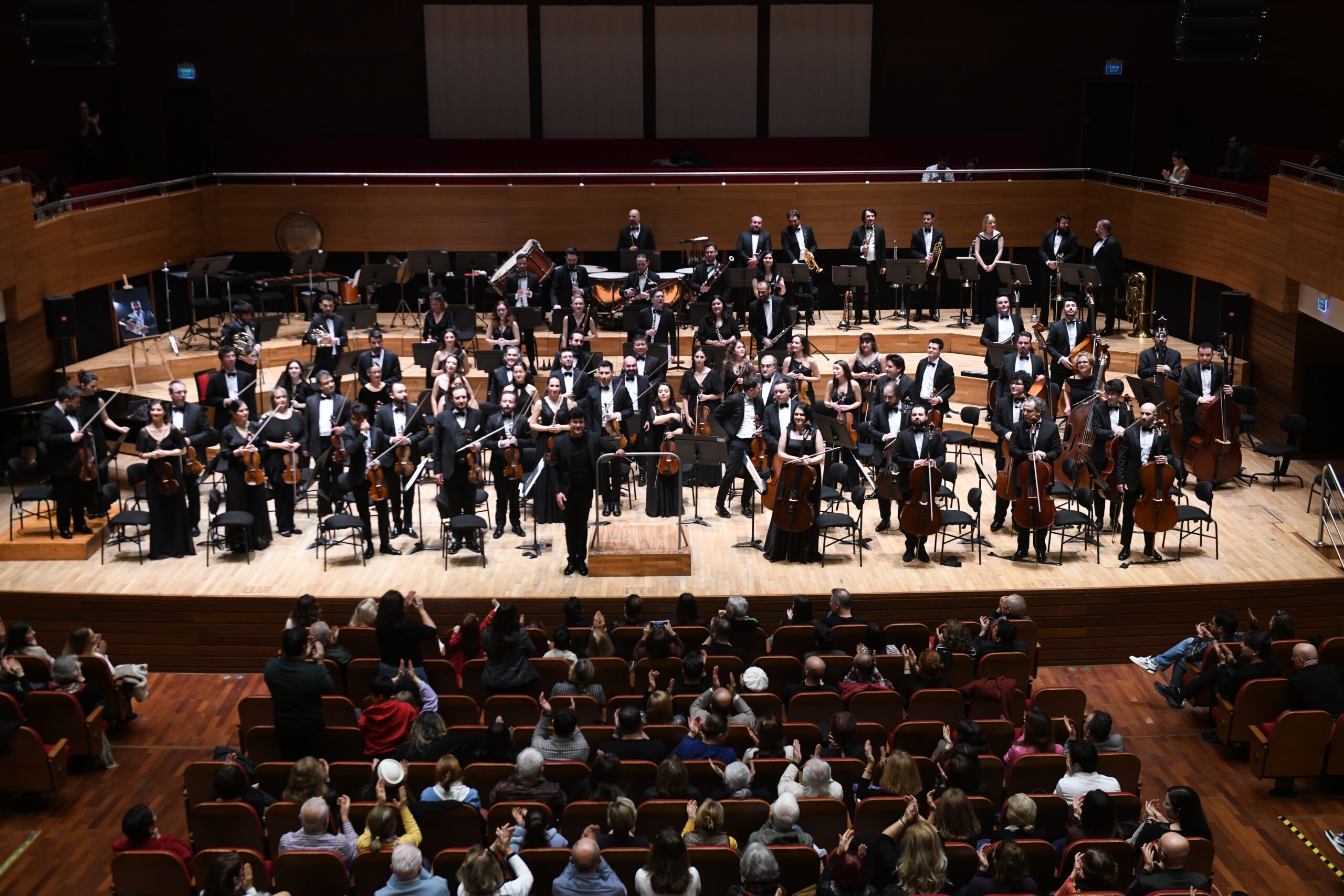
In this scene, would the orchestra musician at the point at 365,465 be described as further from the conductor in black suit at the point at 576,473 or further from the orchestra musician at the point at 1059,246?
the orchestra musician at the point at 1059,246

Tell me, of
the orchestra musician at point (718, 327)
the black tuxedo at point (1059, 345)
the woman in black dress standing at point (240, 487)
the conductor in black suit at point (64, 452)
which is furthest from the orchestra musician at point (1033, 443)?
the conductor in black suit at point (64, 452)

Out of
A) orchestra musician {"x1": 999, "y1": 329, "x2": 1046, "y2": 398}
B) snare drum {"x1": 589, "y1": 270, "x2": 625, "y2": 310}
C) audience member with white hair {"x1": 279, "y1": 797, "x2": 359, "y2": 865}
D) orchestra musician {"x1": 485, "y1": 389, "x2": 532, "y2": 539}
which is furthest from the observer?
snare drum {"x1": 589, "y1": 270, "x2": 625, "y2": 310}

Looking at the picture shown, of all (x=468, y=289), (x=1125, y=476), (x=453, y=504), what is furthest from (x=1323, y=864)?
(x=468, y=289)

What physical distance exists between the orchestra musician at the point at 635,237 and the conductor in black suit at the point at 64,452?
7162 mm

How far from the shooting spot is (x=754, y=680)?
831 cm

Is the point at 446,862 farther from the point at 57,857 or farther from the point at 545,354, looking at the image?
the point at 545,354

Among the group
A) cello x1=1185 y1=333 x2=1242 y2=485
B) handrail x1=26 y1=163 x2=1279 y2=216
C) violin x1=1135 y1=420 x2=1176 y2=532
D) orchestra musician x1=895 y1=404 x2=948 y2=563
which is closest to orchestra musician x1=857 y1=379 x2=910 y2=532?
orchestra musician x1=895 y1=404 x2=948 y2=563

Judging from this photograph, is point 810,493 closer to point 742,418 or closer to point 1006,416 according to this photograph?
point 742,418

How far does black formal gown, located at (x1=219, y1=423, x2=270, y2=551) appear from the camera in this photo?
38.1ft

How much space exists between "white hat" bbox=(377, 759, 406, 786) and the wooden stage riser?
12.3 ft

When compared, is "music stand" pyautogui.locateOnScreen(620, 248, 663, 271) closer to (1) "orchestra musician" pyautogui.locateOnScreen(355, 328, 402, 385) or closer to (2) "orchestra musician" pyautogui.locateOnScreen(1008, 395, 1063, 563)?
(1) "orchestra musician" pyautogui.locateOnScreen(355, 328, 402, 385)

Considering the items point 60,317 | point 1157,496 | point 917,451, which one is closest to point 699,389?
point 917,451

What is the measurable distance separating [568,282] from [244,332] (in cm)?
360

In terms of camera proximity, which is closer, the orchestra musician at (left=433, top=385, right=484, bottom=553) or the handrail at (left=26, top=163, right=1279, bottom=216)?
the orchestra musician at (left=433, top=385, right=484, bottom=553)
